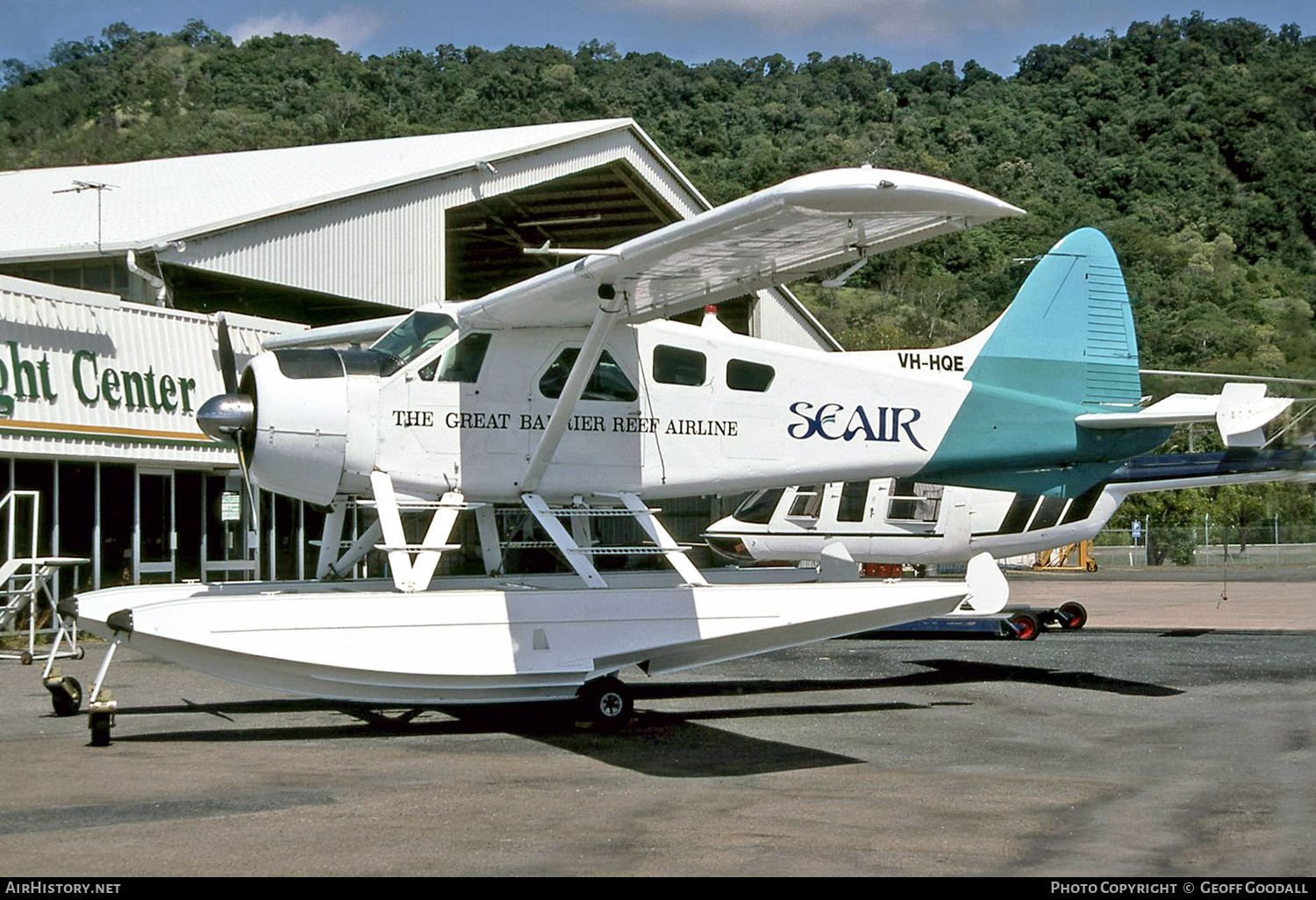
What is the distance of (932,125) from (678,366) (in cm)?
9048

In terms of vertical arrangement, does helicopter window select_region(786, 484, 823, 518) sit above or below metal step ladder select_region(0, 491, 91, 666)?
above

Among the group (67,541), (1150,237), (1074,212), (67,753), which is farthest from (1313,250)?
(67,753)

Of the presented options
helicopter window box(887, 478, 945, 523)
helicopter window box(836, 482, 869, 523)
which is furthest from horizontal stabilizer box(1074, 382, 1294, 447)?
→ helicopter window box(836, 482, 869, 523)

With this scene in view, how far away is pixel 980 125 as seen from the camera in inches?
3706

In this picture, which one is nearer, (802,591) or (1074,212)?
(802,591)

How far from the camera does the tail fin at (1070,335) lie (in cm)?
1356

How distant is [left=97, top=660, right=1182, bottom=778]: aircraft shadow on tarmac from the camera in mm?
8758

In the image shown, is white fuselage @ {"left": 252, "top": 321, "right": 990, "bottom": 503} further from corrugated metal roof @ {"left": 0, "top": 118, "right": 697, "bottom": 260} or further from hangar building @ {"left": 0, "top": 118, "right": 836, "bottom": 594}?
corrugated metal roof @ {"left": 0, "top": 118, "right": 697, "bottom": 260}

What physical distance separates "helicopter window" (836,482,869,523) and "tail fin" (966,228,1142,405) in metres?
3.70

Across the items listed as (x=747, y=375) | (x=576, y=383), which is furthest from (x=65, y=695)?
(x=747, y=375)

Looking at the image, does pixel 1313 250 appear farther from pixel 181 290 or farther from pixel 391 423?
pixel 391 423

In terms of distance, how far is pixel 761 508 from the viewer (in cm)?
1769

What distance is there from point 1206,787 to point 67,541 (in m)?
14.9
